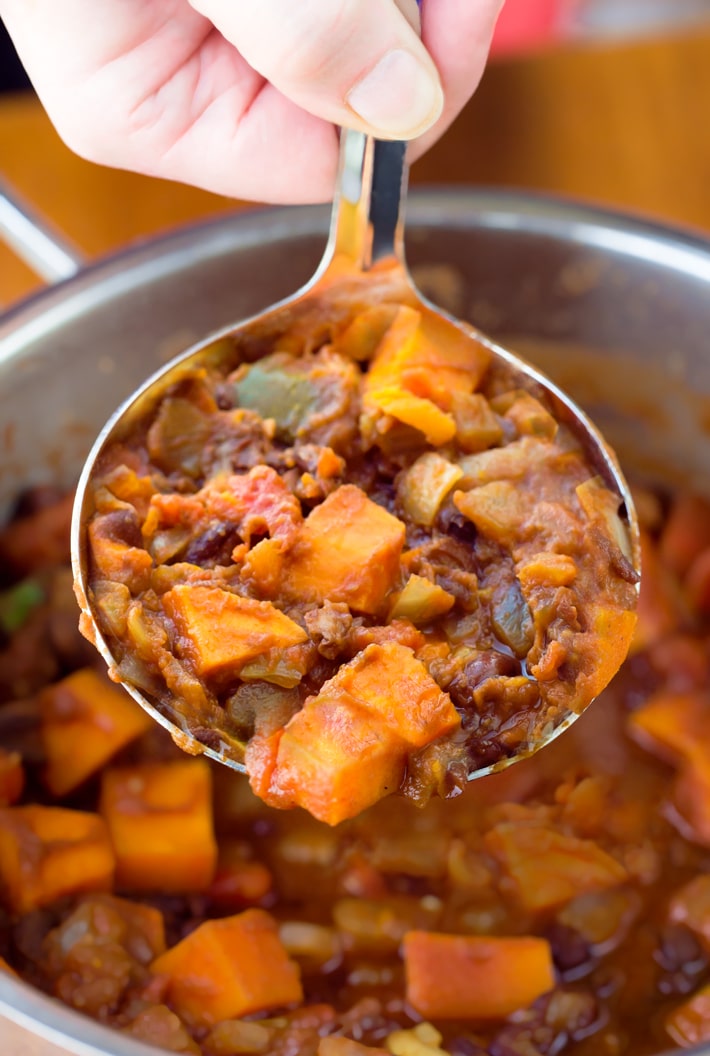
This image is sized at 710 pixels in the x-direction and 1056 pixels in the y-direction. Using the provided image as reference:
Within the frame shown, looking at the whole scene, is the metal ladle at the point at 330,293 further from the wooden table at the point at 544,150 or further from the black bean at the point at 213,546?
the wooden table at the point at 544,150

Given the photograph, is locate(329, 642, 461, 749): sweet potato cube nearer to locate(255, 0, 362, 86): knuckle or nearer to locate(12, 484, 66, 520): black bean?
locate(255, 0, 362, 86): knuckle

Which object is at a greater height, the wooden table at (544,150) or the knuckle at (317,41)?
the knuckle at (317,41)

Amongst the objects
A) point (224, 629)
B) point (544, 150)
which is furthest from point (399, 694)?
point (544, 150)

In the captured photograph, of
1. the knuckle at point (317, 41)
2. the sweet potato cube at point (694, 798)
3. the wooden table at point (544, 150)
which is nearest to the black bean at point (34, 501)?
the wooden table at point (544, 150)

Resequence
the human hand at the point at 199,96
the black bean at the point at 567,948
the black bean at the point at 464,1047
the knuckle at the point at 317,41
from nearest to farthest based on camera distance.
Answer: the knuckle at the point at 317,41
the human hand at the point at 199,96
the black bean at the point at 464,1047
the black bean at the point at 567,948

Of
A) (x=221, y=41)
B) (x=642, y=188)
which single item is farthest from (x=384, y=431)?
(x=642, y=188)

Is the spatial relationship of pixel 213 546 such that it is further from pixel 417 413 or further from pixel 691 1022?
pixel 691 1022

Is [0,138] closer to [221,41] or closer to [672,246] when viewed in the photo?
[221,41]
